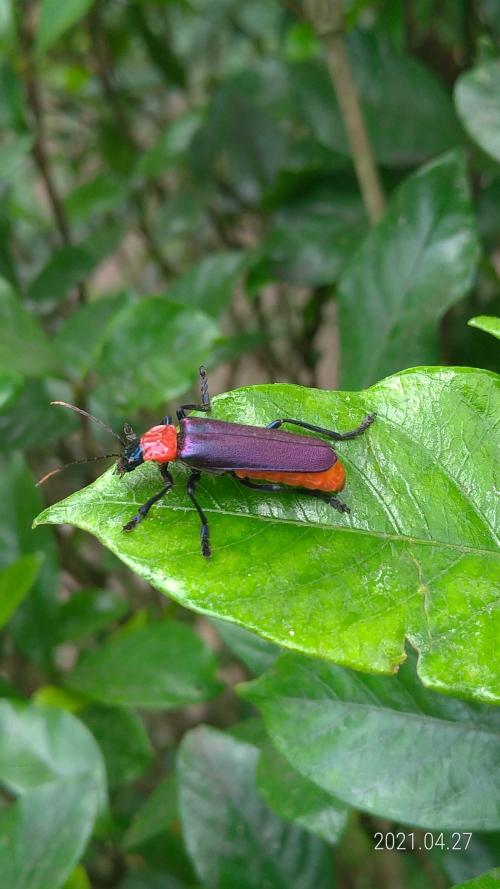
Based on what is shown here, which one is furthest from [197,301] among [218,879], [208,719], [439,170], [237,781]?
[208,719]

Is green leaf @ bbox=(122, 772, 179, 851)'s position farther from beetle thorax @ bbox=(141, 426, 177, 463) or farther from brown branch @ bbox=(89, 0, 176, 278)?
brown branch @ bbox=(89, 0, 176, 278)

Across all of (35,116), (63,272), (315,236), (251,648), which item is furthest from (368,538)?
(35,116)

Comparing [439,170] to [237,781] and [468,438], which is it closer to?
[468,438]

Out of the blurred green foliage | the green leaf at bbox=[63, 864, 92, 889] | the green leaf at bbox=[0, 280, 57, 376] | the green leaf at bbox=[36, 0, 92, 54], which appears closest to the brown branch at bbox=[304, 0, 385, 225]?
the blurred green foliage

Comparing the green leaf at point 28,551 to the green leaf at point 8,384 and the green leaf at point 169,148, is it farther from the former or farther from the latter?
the green leaf at point 169,148

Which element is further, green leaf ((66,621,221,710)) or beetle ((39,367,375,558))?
green leaf ((66,621,221,710))

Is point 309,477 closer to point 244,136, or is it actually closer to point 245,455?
point 245,455

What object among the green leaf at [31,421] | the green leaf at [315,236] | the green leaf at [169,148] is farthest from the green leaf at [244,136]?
the green leaf at [31,421]
